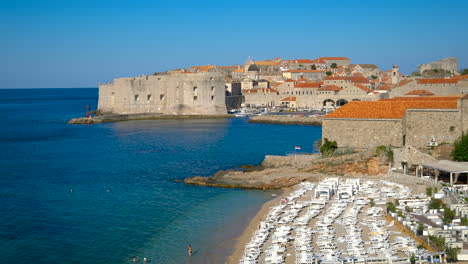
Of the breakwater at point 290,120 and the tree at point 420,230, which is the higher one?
the breakwater at point 290,120

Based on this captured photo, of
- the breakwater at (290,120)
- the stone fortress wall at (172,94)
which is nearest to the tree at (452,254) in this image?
the breakwater at (290,120)

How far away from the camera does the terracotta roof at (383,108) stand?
19.2 m

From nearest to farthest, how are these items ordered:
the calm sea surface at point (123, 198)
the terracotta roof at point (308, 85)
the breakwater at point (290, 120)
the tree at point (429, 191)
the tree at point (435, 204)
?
the calm sea surface at point (123, 198)
the tree at point (435, 204)
the tree at point (429, 191)
the breakwater at point (290, 120)
the terracotta roof at point (308, 85)

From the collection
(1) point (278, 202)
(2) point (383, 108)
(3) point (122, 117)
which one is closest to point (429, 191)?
(1) point (278, 202)

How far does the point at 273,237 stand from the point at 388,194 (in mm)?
4766

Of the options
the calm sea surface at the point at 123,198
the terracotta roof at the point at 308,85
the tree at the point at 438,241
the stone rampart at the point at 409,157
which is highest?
the terracotta roof at the point at 308,85

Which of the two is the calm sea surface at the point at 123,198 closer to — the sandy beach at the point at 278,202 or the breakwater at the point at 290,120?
the sandy beach at the point at 278,202

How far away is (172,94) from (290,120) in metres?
12.4

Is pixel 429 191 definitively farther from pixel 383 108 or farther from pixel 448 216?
pixel 383 108

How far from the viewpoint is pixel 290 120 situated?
144 ft

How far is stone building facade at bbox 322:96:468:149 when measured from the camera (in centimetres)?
1860

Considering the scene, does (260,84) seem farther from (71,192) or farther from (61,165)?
(71,192)

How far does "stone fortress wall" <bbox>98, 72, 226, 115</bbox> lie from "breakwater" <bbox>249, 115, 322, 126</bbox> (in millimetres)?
6089

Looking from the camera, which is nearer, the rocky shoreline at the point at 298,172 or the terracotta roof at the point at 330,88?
the rocky shoreline at the point at 298,172
